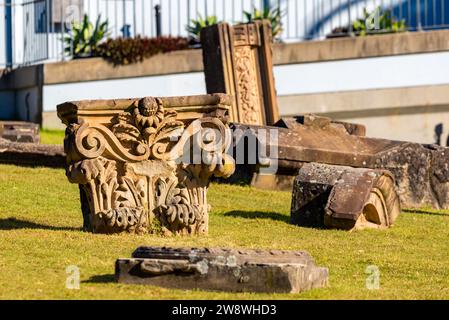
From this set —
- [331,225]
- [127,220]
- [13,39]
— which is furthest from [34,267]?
[13,39]

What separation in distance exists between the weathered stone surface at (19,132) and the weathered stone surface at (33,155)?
143 cm

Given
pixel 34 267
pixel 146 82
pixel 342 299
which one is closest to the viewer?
pixel 342 299

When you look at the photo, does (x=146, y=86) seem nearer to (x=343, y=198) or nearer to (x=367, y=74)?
(x=367, y=74)

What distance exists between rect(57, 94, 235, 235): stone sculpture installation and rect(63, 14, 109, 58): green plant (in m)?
12.7

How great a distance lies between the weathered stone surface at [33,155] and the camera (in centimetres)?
1969

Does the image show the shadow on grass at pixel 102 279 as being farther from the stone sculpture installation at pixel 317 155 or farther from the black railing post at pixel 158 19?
the black railing post at pixel 158 19

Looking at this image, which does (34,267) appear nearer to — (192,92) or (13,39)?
(192,92)

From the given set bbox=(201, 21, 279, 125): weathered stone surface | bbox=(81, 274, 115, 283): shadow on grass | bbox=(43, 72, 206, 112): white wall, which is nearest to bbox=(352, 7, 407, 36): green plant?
bbox=(43, 72, 206, 112): white wall

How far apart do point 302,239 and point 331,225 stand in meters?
0.96

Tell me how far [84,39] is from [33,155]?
7.54m

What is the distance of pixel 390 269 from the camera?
13.1 meters

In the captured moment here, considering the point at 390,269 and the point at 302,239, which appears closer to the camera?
the point at 390,269

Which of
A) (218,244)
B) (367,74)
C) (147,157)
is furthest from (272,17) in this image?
(218,244)

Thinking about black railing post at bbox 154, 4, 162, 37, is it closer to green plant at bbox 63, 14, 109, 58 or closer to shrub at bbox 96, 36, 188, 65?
green plant at bbox 63, 14, 109, 58
